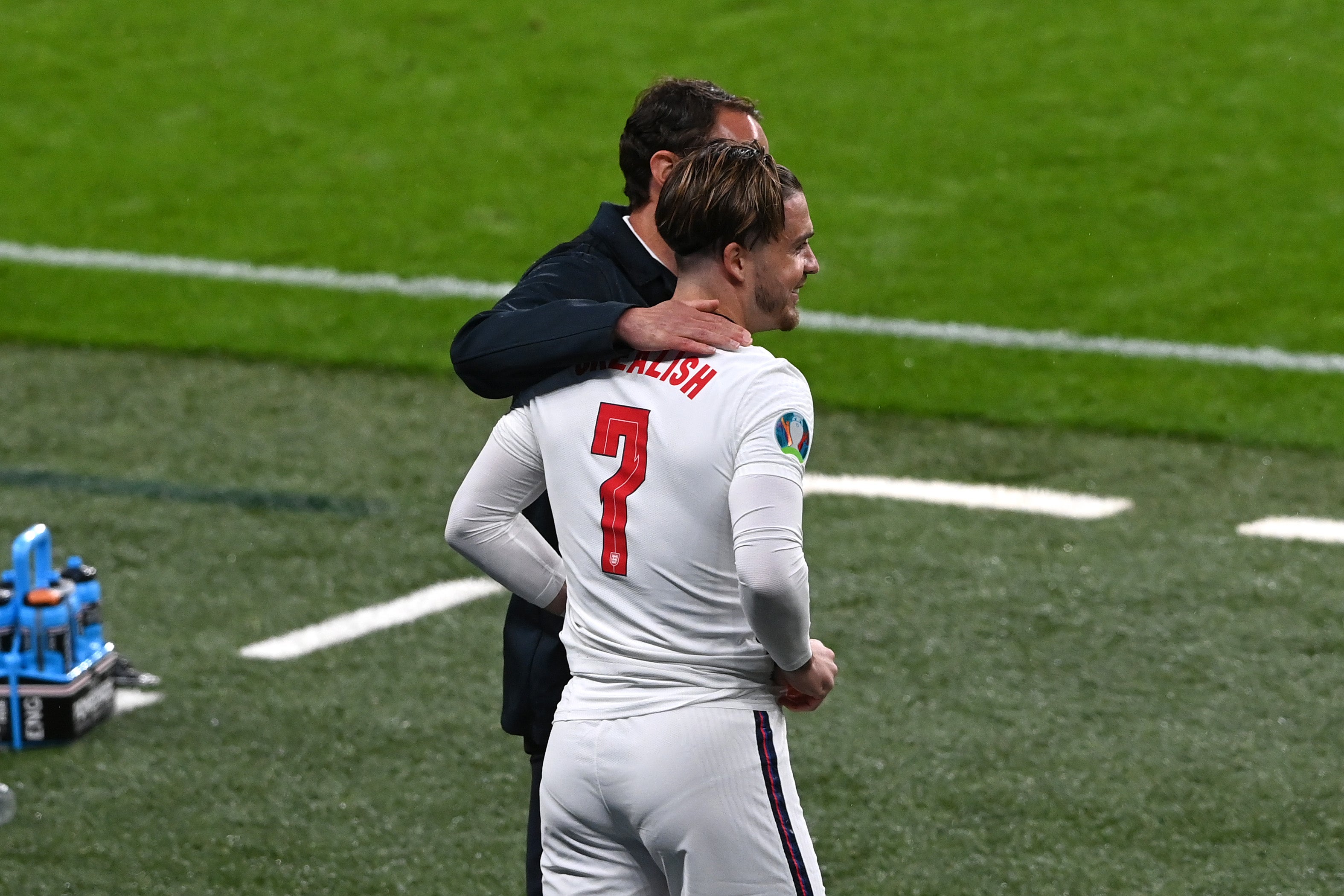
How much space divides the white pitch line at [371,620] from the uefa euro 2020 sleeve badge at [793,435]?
127 inches

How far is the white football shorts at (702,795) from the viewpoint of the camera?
292cm

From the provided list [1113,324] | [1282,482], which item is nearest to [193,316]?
[1113,324]

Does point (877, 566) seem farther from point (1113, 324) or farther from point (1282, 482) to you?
point (1113, 324)

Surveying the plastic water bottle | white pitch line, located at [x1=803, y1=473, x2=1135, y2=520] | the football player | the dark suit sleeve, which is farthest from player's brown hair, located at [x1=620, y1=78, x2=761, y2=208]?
white pitch line, located at [x1=803, y1=473, x2=1135, y2=520]

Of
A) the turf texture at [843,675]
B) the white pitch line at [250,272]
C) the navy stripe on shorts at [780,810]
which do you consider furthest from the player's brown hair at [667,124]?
the white pitch line at [250,272]

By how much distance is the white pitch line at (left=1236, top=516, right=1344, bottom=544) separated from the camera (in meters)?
6.97

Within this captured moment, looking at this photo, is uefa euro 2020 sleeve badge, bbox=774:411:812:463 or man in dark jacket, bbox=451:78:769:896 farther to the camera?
man in dark jacket, bbox=451:78:769:896

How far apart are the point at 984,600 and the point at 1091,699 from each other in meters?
0.79

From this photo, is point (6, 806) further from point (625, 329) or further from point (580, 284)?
point (625, 329)

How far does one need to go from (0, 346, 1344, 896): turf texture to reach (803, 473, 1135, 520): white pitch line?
0.28 ft

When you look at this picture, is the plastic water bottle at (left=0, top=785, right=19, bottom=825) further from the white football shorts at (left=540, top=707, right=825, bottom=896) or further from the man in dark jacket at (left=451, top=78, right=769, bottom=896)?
the white football shorts at (left=540, top=707, right=825, bottom=896)

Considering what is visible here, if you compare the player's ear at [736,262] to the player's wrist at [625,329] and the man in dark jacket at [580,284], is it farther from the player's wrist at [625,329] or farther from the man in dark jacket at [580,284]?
the man in dark jacket at [580,284]

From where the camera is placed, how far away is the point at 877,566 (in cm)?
679

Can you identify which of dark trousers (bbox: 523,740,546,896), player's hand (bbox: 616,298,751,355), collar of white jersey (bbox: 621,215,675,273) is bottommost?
dark trousers (bbox: 523,740,546,896)
